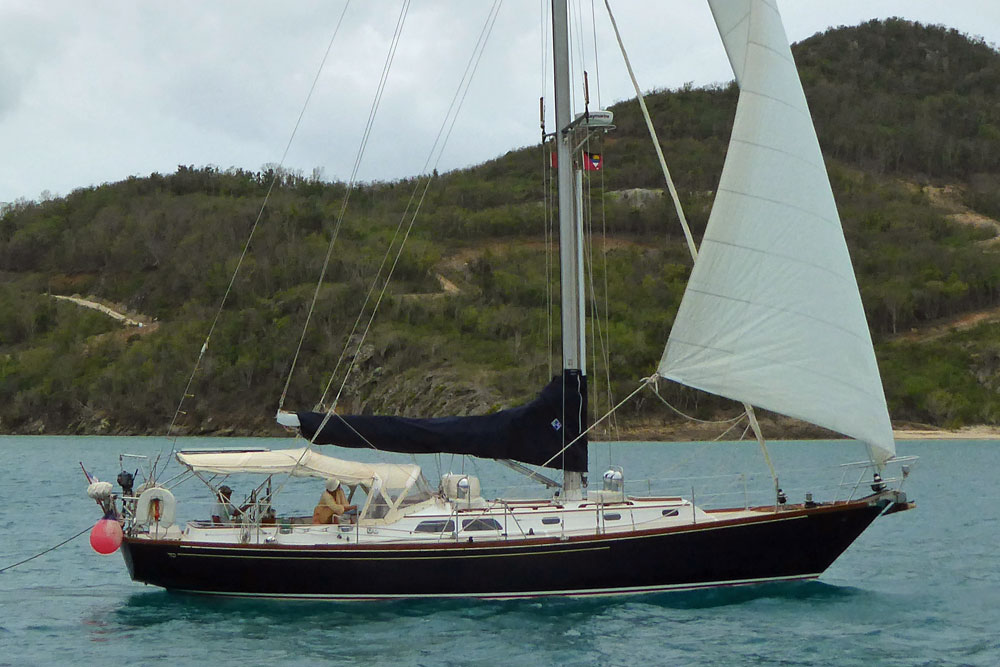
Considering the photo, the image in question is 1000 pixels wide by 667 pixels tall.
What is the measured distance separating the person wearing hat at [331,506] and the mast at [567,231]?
136 inches

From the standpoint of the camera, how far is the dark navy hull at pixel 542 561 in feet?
48.9

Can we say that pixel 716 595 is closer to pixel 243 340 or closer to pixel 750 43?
pixel 750 43

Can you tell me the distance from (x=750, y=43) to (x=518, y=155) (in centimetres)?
12044

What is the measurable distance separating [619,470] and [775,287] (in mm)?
3762

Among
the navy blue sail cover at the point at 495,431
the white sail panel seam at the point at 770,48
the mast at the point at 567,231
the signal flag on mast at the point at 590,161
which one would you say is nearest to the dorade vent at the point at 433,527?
the navy blue sail cover at the point at 495,431

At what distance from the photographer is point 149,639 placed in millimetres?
14586

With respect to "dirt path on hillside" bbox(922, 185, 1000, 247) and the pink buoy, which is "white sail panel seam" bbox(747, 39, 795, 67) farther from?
"dirt path on hillside" bbox(922, 185, 1000, 247)

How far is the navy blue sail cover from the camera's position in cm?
1558

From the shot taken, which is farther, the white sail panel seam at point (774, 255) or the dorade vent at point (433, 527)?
the dorade vent at point (433, 527)

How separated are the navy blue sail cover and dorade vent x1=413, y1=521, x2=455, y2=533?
103 centimetres

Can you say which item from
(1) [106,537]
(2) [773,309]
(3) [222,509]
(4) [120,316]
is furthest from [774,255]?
(4) [120,316]

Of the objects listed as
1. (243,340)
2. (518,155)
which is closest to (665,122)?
(518,155)

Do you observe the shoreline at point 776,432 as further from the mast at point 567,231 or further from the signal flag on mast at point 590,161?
the signal flag on mast at point 590,161

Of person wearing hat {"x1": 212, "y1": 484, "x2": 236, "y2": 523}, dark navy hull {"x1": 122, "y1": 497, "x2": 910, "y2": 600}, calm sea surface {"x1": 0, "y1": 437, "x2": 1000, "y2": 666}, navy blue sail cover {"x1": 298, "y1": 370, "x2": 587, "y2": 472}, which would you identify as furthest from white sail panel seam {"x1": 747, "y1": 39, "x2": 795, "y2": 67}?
→ person wearing hat {"x1": 212, "y1": 484, "x2": 236, "y2": 523}
